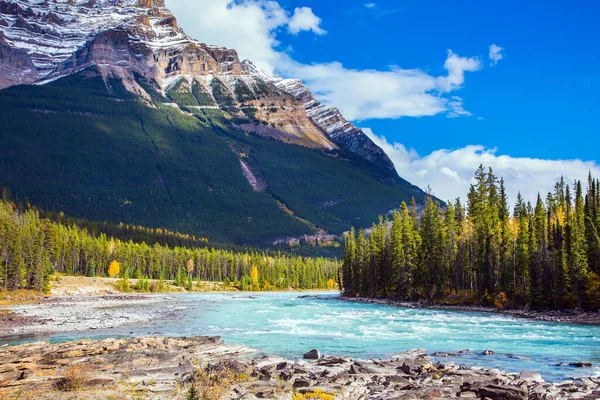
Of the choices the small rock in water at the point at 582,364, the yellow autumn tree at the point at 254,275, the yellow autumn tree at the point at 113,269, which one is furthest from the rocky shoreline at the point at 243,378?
the yellow autumn tree at the point at 254,275

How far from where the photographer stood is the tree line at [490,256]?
6506 centimetres

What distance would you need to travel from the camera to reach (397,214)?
99812 mm

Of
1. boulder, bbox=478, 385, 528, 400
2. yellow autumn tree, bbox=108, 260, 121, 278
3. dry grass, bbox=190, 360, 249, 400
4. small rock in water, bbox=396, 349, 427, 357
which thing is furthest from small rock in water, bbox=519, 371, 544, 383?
yellow autumn tree, bbox=108, 260, 121, 278

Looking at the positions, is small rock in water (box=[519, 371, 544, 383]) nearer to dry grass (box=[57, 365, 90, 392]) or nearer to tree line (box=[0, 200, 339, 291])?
dry grass (box=[57, 365, 90, 392])

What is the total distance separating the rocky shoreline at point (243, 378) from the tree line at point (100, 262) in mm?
70005

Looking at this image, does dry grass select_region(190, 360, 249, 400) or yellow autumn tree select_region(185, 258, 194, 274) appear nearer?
dry grass select_region(190, 360, 249, 400)

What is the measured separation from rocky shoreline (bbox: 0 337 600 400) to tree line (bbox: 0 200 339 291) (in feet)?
230

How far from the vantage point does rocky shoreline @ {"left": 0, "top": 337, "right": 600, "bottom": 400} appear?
19688 mm

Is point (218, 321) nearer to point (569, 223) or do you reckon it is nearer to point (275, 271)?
point (569, 223)

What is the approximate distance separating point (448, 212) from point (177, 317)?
2051 inches

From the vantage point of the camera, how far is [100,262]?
153 metres

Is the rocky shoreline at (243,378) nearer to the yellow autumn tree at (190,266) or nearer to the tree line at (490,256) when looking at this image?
the tree line at (490,256)

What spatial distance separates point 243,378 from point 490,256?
6166 cm

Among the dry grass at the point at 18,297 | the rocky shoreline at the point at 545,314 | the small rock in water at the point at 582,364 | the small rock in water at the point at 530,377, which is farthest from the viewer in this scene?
the dry grass at the point at 18,297
